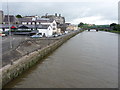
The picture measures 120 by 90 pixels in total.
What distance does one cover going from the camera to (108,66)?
45.0 ft

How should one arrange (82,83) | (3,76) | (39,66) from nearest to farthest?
(3,76) < (82,83) < (39,66)

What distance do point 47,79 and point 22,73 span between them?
7.63ft

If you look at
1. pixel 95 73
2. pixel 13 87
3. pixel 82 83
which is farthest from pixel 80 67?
pixel 13 87

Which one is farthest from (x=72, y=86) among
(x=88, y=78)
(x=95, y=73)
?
(x=95, y=73)

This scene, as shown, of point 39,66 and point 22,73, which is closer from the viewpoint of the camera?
point 22,73

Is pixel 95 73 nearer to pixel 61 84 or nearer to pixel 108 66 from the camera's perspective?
pixel 108 66

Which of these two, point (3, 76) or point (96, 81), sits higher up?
point (3, 76)

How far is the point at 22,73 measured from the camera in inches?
443

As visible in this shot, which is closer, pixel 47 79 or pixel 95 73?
pixel 47 79

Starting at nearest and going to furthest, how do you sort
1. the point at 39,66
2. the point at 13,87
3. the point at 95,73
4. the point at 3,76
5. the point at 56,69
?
1. the point at 3,76
2. the point at 13,87
3. the point at 95,73
4. the point at 56,69
5. the point at 39,66

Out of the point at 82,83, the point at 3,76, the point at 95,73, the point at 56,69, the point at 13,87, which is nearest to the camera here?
the point at 3,76

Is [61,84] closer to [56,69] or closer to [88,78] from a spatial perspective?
[88,78]

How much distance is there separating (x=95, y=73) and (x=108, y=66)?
2.70m

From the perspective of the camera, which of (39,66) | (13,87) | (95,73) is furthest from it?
(39,66)
